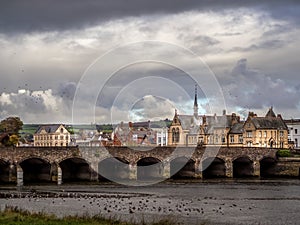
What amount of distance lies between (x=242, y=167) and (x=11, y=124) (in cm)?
7732

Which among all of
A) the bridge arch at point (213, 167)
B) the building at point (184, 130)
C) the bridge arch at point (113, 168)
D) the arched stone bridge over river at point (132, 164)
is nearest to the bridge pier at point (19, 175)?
the arched stone bridge over river at point (132, 164)

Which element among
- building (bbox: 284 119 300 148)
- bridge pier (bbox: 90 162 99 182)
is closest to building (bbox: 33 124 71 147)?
building (bbox: 284 119 300 148)

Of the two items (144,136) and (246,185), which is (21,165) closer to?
(246,185)

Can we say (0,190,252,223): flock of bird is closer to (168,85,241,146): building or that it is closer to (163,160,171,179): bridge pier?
(163,160,171,179): bridge pier

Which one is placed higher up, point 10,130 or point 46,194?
point 10,130

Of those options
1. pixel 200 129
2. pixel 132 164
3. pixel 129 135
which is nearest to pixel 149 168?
pixel 132 164

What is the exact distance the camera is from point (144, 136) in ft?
488

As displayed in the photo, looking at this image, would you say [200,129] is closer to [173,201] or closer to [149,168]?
[149,168]

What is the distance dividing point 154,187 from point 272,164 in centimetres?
3415

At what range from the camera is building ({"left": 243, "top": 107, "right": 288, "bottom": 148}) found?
130750 millimetres

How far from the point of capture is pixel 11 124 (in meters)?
168

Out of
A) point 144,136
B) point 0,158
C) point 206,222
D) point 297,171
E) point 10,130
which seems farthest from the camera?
point 10,130

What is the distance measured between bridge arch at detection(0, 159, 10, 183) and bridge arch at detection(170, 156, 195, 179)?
24.2 meters

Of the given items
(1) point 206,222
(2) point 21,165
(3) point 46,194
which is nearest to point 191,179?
(2) point 21,165
